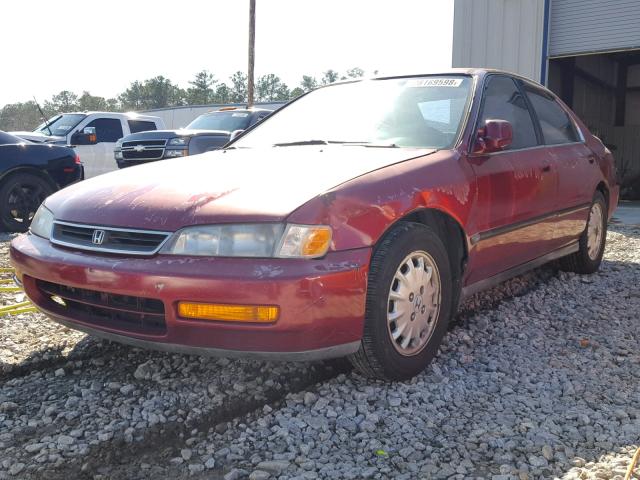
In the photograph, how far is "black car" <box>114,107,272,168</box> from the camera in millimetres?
10219

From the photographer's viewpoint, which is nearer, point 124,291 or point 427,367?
point 124,291

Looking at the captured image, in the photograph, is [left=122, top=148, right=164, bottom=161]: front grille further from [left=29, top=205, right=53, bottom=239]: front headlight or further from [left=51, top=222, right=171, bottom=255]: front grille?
[left=51, top=222, right=171, bottom=255]: front grille

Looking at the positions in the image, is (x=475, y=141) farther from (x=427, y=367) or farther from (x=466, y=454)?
(x=466, y=454)

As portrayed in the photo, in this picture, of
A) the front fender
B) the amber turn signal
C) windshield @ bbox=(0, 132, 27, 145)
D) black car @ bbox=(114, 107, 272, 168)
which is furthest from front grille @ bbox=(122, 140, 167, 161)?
the amber turn signal

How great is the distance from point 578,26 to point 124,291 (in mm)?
11177

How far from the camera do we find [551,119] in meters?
4.52

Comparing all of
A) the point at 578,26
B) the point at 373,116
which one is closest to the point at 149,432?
the point at 373,116

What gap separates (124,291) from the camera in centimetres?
250

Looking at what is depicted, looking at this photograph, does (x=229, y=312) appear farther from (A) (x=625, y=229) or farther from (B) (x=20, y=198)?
(A) (x=625, y=229)

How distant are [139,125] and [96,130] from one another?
3.11 ft

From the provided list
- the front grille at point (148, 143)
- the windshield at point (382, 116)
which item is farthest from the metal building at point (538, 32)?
the windshield at point (382, 116)

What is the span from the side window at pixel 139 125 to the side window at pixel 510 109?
35.9 ft

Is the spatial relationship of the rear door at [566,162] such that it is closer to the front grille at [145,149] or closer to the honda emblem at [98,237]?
the honda emblem at [98,237]

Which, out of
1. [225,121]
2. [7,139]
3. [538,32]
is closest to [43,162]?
[7,139]
